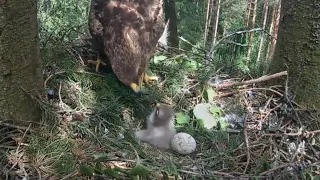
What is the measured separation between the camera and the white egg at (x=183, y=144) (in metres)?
2.63

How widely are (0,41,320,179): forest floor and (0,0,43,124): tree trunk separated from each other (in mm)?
96

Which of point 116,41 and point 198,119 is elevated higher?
point 116,41

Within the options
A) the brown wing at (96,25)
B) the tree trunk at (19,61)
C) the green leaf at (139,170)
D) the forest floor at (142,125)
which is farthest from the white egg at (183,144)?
the brown wing at (96,25)

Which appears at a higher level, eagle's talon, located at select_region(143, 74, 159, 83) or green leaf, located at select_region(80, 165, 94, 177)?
eagle's talon, located at select_region(143, 74, 159, 83)

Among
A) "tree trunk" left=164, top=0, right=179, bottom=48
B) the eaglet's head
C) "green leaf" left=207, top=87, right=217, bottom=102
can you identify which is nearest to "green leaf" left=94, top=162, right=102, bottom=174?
the eaglet's head

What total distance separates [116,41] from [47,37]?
2.39ft

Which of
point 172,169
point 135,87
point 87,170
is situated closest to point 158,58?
point 135,87

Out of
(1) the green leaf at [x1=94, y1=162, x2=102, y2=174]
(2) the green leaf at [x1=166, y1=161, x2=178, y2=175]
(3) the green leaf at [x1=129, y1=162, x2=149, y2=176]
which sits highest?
(3) the green leaf at [x1=129, y1=162, x2=149, y2=176]

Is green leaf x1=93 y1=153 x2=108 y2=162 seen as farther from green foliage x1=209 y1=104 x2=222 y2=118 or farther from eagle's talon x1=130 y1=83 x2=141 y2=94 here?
green foliage x1=209 y1=104 x2=222 y2=118

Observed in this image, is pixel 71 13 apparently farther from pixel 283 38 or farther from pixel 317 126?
pixel 317 126

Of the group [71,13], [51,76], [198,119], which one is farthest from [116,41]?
[71,13]

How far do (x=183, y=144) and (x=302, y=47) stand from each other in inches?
43.4

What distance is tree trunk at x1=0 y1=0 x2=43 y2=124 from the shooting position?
2.18 m

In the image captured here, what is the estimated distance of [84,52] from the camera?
3.47 m
